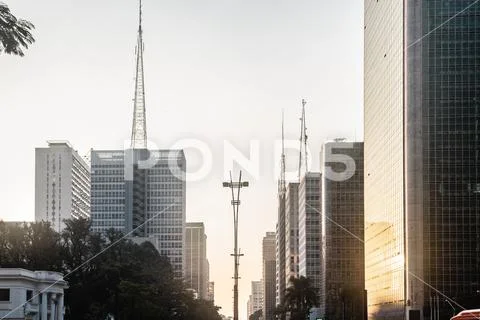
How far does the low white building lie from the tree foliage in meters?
5.15

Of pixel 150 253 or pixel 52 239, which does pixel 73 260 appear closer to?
pixel 52 239

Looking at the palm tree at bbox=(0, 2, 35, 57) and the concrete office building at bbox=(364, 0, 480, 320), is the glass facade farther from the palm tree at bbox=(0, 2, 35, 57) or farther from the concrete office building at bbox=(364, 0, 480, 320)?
the palm tree at bbox=(0, 2, 35, 57)

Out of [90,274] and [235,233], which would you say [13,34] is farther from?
[90,274]

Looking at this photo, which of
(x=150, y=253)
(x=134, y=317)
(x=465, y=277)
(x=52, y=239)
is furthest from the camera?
(x=150, y=253)

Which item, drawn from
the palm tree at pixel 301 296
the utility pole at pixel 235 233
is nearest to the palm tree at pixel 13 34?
the utility pole at pixel 235 233

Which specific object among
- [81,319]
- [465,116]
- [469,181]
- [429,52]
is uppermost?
[429,52]

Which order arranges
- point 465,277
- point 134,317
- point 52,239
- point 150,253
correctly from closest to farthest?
point 134,317 < point 52,239 < point 465,277 < point 150,253

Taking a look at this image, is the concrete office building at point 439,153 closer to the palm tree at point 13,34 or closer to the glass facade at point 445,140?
the glass facade at point 445,140

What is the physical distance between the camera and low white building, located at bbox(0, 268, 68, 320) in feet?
322

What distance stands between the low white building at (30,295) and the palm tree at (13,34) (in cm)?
7492

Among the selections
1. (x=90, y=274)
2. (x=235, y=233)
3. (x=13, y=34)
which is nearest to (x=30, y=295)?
(x=90, y=274)

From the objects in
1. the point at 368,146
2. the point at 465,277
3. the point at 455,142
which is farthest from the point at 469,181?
the point at 368,146

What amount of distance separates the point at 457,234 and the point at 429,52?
30.2 m

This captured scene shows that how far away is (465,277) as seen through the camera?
142 meters
